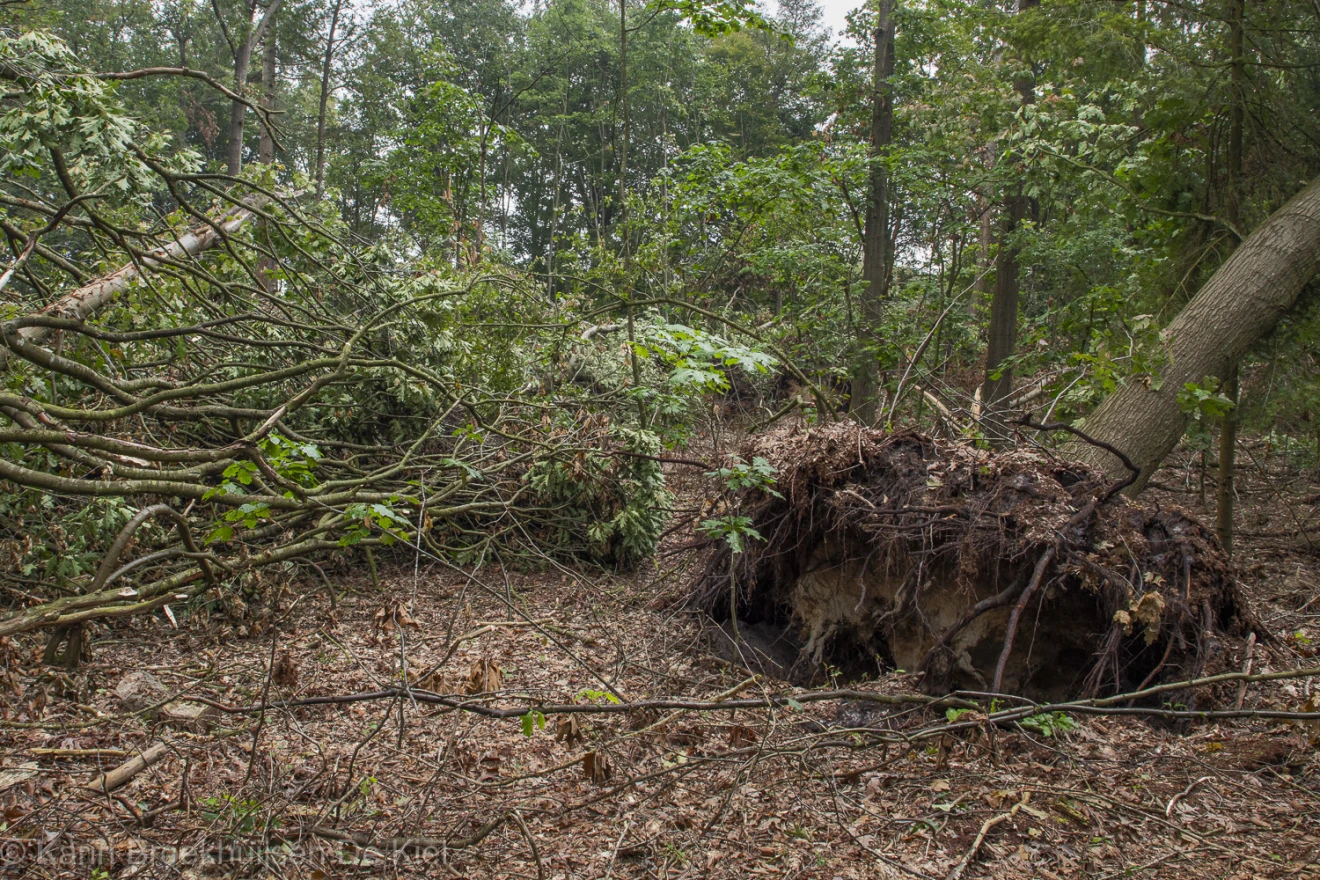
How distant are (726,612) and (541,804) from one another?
2.59m

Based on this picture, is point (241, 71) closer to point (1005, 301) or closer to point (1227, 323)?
point (1005, 301)

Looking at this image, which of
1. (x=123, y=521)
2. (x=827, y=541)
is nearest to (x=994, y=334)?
(x=827, y=541)

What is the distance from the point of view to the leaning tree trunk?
516 cm

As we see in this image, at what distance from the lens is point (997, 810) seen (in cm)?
296

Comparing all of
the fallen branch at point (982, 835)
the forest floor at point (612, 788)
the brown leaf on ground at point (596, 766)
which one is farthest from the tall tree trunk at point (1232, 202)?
the brown leaf on ground at point (596, 766)

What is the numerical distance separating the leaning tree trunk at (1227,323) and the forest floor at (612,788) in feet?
4.87

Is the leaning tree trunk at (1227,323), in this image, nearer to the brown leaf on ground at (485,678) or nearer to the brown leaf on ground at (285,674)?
the brown leaf on ground at (485,678)

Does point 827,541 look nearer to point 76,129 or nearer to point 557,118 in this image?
point 76,129

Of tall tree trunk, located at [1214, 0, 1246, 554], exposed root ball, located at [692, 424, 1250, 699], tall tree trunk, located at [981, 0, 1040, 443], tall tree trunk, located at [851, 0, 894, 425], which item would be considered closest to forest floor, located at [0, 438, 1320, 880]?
exposed root ball, located at [692, 424, 1250, 699]

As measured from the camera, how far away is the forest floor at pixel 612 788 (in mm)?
2645

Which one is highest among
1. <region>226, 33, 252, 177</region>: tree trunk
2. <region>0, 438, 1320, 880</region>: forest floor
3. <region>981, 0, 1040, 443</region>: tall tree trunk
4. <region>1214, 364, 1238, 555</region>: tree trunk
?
<region>226, 33, 252, 177</region>: tree trunk

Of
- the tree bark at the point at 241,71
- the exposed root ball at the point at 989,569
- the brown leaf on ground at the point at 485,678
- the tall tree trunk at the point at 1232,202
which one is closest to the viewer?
the brown leaf on ground at the point at 485,678

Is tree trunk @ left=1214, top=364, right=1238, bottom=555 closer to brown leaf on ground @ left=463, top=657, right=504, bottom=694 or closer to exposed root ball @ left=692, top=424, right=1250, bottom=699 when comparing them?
exposed root ball @ left=692, top=424, right=1250, bottom=699

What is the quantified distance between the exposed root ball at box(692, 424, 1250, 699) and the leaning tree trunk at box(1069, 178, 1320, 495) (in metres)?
1.13
